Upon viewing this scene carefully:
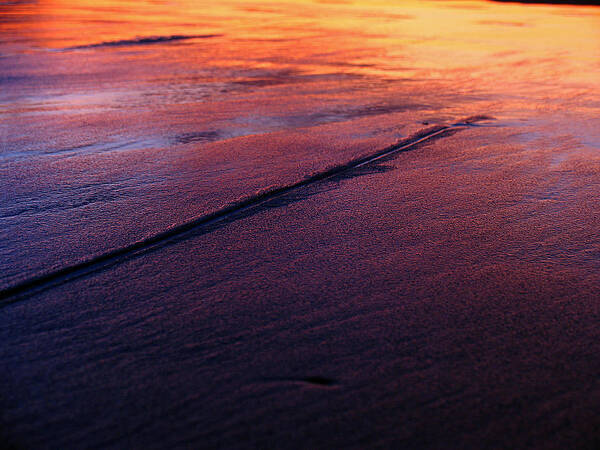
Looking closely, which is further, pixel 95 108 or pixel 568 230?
pixel 95 108

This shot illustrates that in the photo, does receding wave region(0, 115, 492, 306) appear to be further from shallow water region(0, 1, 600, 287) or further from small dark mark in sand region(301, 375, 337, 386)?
small dark mark in sand region(301, 375, 337, 386)

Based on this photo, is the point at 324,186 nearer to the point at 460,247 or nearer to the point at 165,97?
the point at 460,247

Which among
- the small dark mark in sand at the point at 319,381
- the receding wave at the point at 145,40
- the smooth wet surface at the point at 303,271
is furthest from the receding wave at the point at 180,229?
the receding wave at the point at 145,40

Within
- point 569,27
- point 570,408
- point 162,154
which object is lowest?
point 570,408

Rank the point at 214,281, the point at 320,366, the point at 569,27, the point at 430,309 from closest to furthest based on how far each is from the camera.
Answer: the point at 320,366 → the point at 430,309 → the point at 214,281 → the point at 569,27

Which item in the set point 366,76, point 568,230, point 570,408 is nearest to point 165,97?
point 366,76

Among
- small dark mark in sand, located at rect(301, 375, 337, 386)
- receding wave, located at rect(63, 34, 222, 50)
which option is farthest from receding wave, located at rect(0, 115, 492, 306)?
receding wave, located at rect(63, 34, 222, 50)

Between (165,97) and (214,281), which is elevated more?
(165,97)

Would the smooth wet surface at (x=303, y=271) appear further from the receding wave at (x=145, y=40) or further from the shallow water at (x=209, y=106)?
the receding wave at (x=145, y=40)
